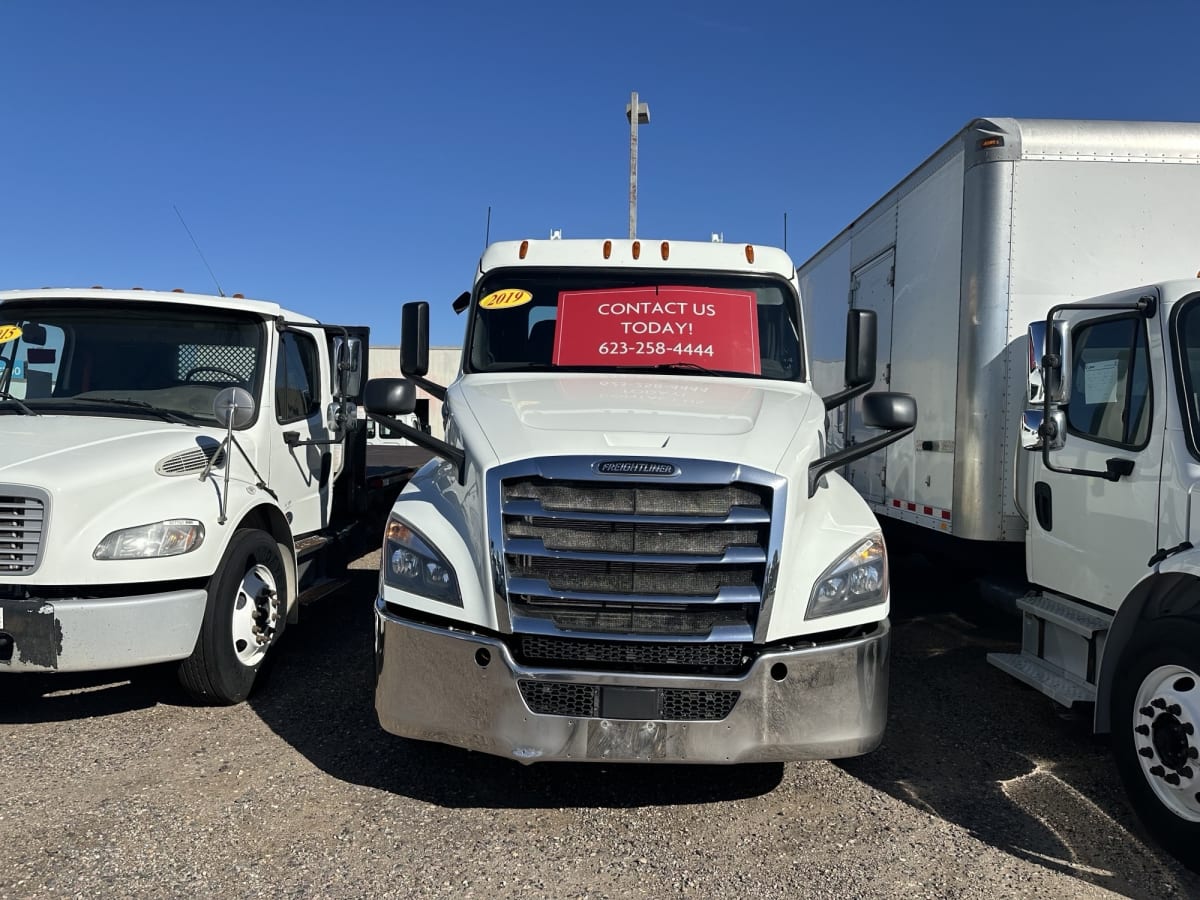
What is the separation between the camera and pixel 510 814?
138 inches

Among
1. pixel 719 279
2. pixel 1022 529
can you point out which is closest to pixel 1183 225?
pixel 1022 529

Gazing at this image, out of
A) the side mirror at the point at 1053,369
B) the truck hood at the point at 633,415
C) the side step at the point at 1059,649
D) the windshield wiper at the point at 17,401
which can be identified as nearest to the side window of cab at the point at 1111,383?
the side mirror at the point at 1053,369

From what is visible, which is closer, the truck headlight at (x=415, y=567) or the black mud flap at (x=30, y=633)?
the truck headlight at (x=415, y=567)

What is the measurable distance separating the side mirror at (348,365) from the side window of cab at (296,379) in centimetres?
24

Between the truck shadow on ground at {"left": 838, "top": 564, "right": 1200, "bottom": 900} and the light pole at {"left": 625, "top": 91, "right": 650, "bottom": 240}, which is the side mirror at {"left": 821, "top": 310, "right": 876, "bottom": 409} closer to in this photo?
the truck shadow on ground at {"left": 838, "top": 564, "right": 1200, "bottom": 900}

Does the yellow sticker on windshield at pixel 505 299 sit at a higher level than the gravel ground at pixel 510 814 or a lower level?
higher

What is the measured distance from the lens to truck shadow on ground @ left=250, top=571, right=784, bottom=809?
12.1 feet

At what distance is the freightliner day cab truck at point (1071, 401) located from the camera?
3451 millimetres

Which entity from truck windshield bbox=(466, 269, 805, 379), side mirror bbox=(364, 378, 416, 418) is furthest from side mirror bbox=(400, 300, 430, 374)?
side mirror bbox=(364, 378, 416, 418)

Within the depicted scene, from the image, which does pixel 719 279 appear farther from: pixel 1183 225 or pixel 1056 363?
pixel 1183 225

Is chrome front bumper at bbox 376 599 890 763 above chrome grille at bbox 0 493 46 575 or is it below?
below

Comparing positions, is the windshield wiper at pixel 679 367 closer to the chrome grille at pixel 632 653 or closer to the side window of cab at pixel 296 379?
the chrome grille at pixel 632 653

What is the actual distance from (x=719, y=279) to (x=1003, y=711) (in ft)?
10.1

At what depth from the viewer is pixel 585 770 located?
3.94 m
